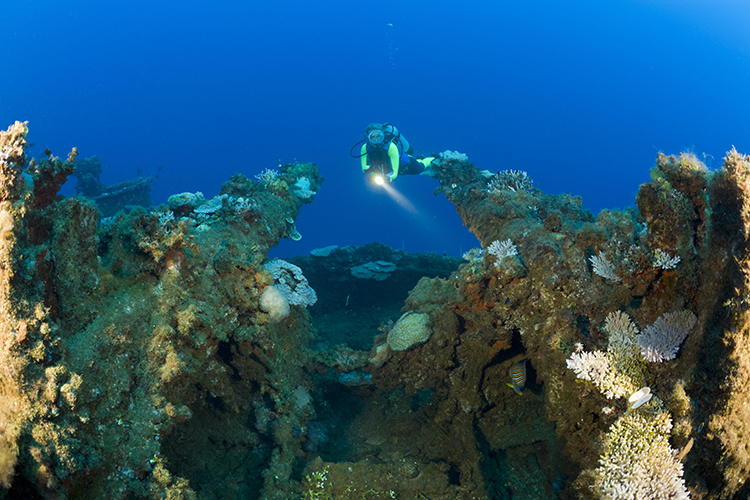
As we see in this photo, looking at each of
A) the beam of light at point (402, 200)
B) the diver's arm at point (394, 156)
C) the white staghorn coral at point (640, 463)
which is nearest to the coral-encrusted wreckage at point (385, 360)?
the white staghorn coral at point (640, 463)

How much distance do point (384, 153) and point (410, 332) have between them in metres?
6.69

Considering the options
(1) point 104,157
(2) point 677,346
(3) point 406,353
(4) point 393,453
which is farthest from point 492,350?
(1) point 104,157

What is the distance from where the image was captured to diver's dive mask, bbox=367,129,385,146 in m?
11.1

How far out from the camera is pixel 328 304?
11633mm

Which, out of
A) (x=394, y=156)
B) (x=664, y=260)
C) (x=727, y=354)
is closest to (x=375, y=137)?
(x=394, y=156)

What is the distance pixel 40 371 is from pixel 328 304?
28.4 feet

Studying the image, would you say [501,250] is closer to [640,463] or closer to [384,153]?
[640,463]

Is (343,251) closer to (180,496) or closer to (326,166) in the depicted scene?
(180,496)

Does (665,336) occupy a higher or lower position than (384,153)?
lower

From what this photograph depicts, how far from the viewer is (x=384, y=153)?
11.6 m

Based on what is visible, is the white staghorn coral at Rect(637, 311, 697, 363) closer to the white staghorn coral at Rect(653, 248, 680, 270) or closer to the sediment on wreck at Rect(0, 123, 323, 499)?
the white staghorn coral at Rect(653, 248, 680, 270)

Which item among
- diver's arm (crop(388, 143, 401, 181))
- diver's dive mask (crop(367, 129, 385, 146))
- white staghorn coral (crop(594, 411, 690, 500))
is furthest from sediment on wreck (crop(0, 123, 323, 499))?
diver's dive mask (crop(367, 129, 385, 146))

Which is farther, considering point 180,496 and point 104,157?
point 104,157

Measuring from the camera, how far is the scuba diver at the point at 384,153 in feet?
36.7
